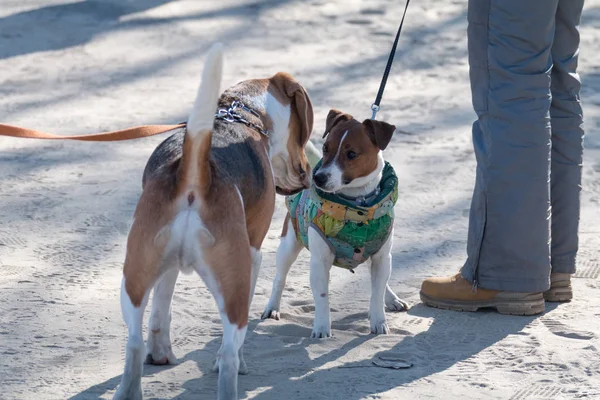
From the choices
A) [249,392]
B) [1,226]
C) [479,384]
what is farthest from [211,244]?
[1,226]

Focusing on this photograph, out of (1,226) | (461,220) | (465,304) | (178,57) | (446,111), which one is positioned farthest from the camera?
(178,57)

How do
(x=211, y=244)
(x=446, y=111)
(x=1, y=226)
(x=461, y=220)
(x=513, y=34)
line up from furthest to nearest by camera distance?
(x=446, y=111)
(x=461, y=220)
(x=1, y=226)
(x=513, y=34)
(x=211, y=244)

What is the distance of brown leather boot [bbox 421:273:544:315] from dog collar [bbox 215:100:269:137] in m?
1.39

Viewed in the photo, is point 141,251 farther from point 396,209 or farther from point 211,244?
point 396,209

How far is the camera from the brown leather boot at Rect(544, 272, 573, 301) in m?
5.67

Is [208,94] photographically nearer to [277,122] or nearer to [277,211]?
[277,122]

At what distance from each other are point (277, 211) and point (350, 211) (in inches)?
74.8

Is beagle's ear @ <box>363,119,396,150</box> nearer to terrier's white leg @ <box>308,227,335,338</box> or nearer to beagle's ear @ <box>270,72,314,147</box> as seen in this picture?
beagle's ear @ <box>270,72,314,147</box>

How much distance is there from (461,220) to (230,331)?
3.22 m

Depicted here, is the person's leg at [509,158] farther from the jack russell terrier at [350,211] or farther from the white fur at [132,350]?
the white fur at [132,350]

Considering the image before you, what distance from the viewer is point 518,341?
5.12m

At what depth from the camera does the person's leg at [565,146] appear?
17.9ft

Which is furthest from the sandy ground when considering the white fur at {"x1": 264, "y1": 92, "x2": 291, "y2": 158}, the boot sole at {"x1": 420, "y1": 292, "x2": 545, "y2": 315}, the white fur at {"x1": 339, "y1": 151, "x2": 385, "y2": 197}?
the white fur at {"x1": 264, "y1": 92, "x2": 291, "y2": 158}

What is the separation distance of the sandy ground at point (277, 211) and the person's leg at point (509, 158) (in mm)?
170
